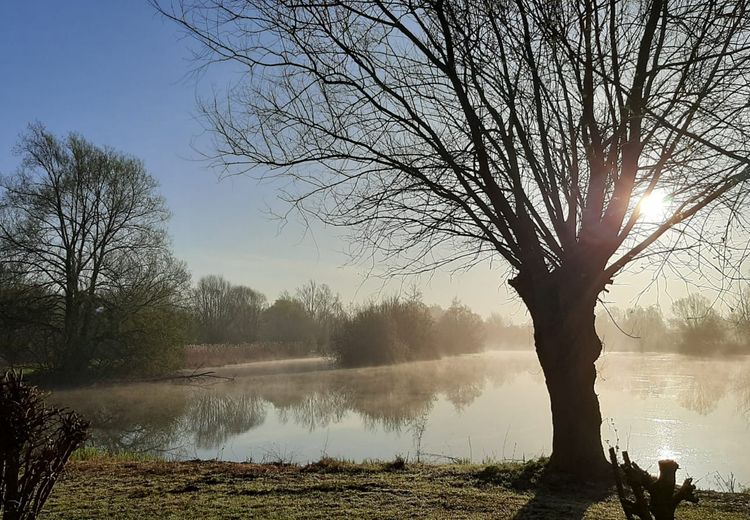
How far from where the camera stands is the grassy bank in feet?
14.7

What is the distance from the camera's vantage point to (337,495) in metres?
5.11

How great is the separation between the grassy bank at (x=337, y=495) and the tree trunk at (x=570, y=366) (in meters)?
0.49

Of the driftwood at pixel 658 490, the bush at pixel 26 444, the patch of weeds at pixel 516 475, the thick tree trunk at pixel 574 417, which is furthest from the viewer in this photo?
the thick tree trunk at pixel 574 417

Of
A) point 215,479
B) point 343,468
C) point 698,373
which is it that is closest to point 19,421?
point 215,479

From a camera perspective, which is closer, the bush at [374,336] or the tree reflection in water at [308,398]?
the tree reflection in water at [308,398]

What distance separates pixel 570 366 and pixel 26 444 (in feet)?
16.0

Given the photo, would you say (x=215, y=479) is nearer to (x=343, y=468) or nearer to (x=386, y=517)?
(x=343, y=468)

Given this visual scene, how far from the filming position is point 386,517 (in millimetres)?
4301

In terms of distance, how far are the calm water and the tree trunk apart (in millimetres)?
1847

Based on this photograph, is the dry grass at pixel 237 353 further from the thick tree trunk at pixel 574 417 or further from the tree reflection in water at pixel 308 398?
the thick tree trunk at pixel 574 417

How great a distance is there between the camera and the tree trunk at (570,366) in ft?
19.7

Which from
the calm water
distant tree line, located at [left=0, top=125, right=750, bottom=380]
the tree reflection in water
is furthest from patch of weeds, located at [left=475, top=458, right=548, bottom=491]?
distant tree line, located at [left=0, top=125, right=750, bottom=380]

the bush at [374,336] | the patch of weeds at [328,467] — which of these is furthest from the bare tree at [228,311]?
the patch of weeds at [328,467]

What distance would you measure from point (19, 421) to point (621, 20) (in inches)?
242
